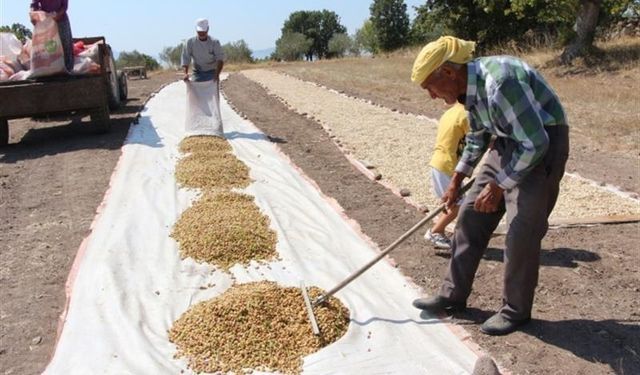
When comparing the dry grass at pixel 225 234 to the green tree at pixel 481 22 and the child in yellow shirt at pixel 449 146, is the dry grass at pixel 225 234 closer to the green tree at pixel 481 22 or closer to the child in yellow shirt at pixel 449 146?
the child in yellow shirt at pixel 449 146

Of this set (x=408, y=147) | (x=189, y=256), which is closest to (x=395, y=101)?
(x=408, y=147)

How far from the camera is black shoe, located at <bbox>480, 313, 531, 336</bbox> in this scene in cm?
291

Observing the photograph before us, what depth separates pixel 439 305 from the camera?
315cm

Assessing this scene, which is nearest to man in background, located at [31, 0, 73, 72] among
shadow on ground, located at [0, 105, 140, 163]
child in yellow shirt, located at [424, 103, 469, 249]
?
shadow on ground, located at [0, 105, 140, 163]

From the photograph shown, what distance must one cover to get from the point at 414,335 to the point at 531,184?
996mm

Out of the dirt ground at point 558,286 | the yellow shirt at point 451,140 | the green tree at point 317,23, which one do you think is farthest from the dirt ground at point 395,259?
the green tree at point 317,23

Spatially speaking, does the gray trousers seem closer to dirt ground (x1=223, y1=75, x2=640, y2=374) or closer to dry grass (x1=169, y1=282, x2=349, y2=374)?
dirt ground (x1=223, y1=75, x2=640, y2=374)

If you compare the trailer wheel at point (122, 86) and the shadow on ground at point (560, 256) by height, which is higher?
the trailer wheel at point (122, 86)

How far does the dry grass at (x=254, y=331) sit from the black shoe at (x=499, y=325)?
2.44 ft

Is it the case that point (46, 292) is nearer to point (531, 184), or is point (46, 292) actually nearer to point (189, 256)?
point (189, 256)

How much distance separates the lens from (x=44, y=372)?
2746 millimetres

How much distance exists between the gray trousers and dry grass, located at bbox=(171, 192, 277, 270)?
4.68 ft

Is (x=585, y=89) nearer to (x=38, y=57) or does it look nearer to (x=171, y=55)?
(x=38, y=57)

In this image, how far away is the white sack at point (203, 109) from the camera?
771 centimetres
